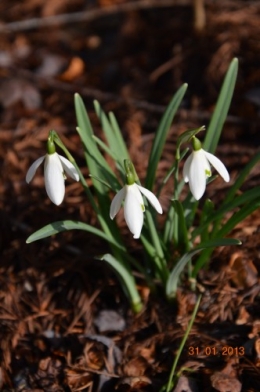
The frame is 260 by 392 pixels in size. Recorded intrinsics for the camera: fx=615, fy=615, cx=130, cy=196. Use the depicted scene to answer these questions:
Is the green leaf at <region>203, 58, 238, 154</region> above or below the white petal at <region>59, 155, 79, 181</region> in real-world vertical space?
above

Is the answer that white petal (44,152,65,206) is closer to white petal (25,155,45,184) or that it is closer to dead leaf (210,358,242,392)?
white petal (25,155,45,184)

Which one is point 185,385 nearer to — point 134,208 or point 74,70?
point 134,208

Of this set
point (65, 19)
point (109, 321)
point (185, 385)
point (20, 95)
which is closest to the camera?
point (185, 385)

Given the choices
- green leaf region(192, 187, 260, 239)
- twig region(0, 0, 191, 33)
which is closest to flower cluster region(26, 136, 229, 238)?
green leaf region(192, 187, 260, 239)

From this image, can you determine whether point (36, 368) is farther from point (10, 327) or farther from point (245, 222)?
point (245, 222)

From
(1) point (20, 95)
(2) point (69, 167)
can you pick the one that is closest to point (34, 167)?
(2) point (69, 167)

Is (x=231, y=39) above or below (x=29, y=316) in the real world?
above

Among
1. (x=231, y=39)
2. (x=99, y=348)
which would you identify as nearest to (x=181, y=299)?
(x=99, y=348)
